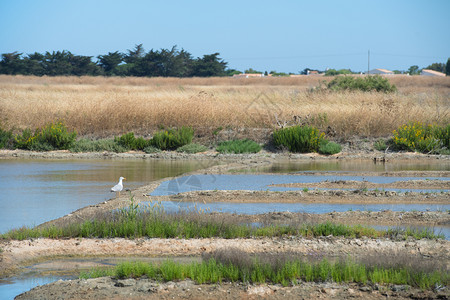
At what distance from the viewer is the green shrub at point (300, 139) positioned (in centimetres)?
2547

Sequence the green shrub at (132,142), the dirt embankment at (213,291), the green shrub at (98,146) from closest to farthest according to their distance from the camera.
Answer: the dirt embankment at (213,291) → the green shrub at (98,146) → the green shrub at (132,142)

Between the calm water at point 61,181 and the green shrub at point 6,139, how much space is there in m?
3.73

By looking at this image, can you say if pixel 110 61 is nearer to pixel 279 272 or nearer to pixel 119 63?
pixel 119 63

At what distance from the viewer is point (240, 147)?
2581 centimetres

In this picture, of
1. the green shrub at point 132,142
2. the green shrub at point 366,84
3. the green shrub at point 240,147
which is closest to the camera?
the green shrub at point 240,147

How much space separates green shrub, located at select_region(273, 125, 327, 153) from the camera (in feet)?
83.6

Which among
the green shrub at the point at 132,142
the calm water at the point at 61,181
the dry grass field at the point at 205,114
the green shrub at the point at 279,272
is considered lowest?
the calm water at the point at 61,181

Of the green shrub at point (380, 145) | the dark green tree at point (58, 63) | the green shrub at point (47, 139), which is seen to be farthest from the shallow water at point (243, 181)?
the dark green tree at point (58, 63)

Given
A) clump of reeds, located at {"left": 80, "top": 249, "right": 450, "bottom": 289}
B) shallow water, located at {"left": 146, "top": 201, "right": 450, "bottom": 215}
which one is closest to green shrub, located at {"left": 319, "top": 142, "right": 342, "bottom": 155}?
shallow water, located at {"left": 146, "top": 201, "right": 450, "bottom": 215}

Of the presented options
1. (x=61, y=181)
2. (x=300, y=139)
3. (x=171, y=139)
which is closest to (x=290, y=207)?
(x=61, y=181)

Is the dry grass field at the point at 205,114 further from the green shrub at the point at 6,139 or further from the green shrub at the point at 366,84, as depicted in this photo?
the green shrub at the point at 366,84

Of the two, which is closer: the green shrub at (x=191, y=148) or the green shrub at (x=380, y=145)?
the green shrub at (x=191, y=148)

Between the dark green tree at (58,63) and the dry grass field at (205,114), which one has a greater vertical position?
the dark green tree at (58,63)

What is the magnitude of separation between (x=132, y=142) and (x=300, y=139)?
7.47 m
